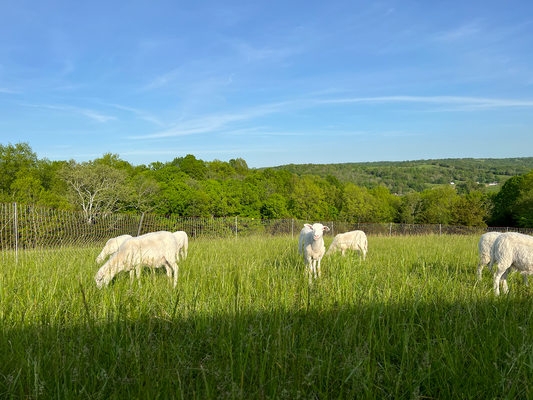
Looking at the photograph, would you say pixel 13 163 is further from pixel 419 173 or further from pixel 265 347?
pixel 419 173

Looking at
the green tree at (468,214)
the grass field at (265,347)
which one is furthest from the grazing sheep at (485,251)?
the green tree at (468,214)

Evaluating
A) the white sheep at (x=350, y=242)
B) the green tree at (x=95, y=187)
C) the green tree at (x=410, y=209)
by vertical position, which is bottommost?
the green tree at (x=410, y=209)

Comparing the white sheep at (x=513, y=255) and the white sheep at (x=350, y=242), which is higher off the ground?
the white sheep at (x=513, y=255)

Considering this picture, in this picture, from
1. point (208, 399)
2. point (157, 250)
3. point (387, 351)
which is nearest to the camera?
point (208, 399)

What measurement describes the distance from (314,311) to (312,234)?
4025 millimetres

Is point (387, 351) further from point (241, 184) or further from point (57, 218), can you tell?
point (241, 184)

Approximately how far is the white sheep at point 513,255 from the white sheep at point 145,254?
20.4ft

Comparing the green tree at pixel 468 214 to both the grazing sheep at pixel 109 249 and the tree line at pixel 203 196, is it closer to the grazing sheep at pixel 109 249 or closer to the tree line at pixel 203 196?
the tree line at pixel 203 196

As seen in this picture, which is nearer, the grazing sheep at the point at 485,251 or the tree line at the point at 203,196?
the grazing sheep at the point at 485,251

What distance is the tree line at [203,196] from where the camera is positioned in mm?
44719

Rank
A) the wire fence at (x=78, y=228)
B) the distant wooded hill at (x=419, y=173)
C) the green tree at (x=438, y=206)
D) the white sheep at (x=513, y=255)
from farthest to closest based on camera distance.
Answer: the distant wooded hill at (x=419, y=173) < the green tree at (x=438, y=206) < the wire fence at (x=78, y=228) < the white sheep at (x=513, y=255)

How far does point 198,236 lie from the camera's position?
61.7ft

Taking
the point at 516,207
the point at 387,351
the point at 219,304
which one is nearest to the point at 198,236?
the point at 219,304

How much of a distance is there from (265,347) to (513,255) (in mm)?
5532
